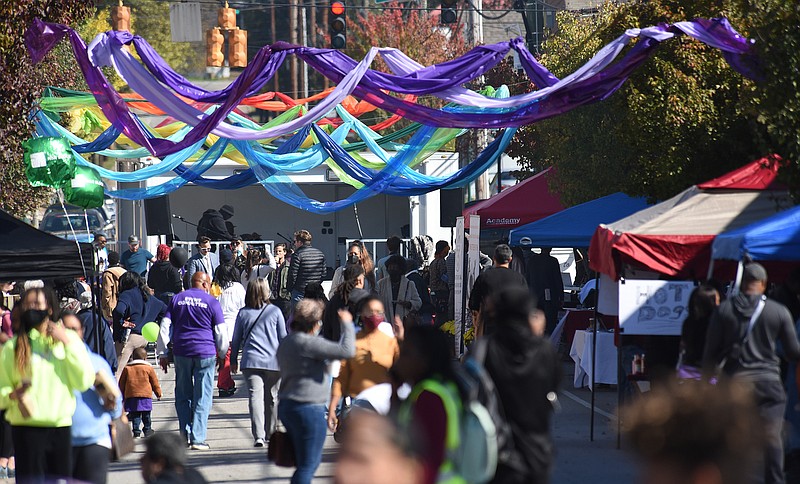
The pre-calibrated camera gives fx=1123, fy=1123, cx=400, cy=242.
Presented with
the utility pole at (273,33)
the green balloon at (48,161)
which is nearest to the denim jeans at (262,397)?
the green balloon at (48,161)

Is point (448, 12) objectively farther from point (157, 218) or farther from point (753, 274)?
point (753, 274)

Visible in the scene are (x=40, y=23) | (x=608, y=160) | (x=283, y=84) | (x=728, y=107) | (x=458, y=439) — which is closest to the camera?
(x=458, y=439)

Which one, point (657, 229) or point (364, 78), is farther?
point (364, 78)

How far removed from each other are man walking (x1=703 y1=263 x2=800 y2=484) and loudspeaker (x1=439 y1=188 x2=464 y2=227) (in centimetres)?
1575

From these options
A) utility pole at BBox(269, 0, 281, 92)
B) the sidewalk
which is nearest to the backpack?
the sidewalk

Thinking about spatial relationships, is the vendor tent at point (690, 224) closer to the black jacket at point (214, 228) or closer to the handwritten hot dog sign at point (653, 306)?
the handwritten hot dog sign at point (653, 306)

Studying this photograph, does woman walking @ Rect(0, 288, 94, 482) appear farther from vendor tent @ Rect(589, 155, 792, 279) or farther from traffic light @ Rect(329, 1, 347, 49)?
traffic light @ Rect(329, 1, 347, 49)

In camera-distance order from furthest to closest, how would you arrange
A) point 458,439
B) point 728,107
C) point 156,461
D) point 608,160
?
point 608,160 < point 728,107 < point 156,461 < point 458,439

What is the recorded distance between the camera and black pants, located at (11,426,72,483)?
6.93 m

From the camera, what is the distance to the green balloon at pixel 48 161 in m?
12.6

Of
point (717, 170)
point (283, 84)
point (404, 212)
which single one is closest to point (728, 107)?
point (717, 170)

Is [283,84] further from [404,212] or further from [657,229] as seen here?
[657,229]

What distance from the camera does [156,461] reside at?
5281 millimetres

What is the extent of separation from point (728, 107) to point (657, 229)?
10.4 feet
